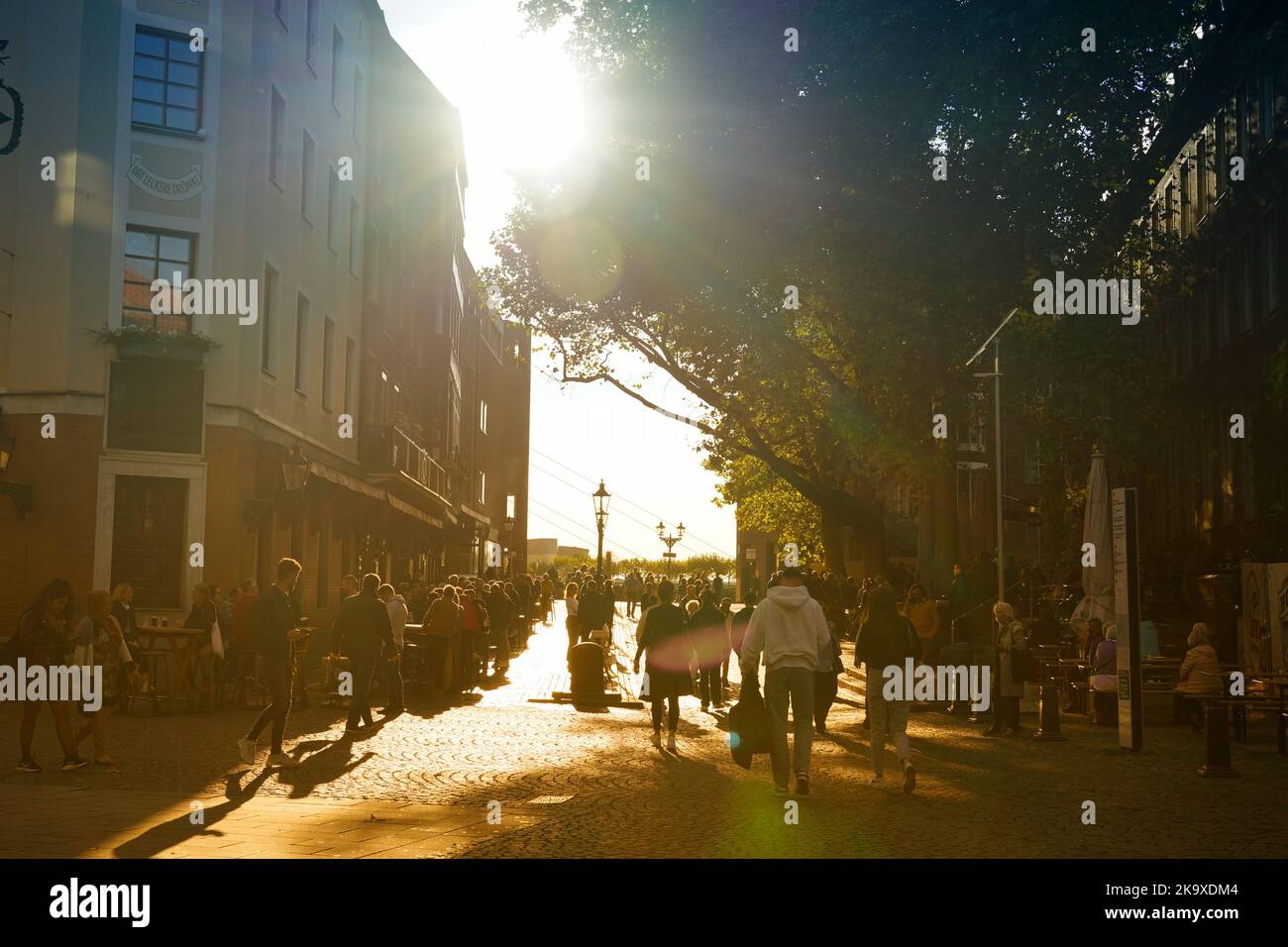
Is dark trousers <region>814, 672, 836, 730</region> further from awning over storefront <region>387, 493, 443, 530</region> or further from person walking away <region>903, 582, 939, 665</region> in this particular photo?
awning over storefront <region>387, 493, 443, 530</region>

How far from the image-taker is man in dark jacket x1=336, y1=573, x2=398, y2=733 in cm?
1733

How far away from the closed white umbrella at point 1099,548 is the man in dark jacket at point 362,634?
999 cm

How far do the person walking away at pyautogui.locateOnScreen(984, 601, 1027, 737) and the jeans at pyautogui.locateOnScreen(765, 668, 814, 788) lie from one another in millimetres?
6604

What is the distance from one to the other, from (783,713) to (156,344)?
51.9 ft

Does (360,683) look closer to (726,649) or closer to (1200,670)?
(726,649)

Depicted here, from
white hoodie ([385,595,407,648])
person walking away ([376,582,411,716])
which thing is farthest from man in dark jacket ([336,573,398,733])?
white hoodie ([385,595,407,648])

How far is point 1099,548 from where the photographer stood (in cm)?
2125

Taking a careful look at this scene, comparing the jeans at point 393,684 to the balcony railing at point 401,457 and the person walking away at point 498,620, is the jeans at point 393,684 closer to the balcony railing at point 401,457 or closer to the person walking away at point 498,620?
the person walking away at point 498,620

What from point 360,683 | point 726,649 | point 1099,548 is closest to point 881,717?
point 360,683

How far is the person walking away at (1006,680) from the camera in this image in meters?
18.2

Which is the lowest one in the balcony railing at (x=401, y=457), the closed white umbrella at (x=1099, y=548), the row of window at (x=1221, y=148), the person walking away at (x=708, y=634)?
the person walking away at (x=708, y=634)

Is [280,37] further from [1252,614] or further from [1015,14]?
[1252,614]

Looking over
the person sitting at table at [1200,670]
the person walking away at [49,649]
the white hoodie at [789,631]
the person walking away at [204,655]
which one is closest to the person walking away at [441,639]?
the person walking away at [204,655]
